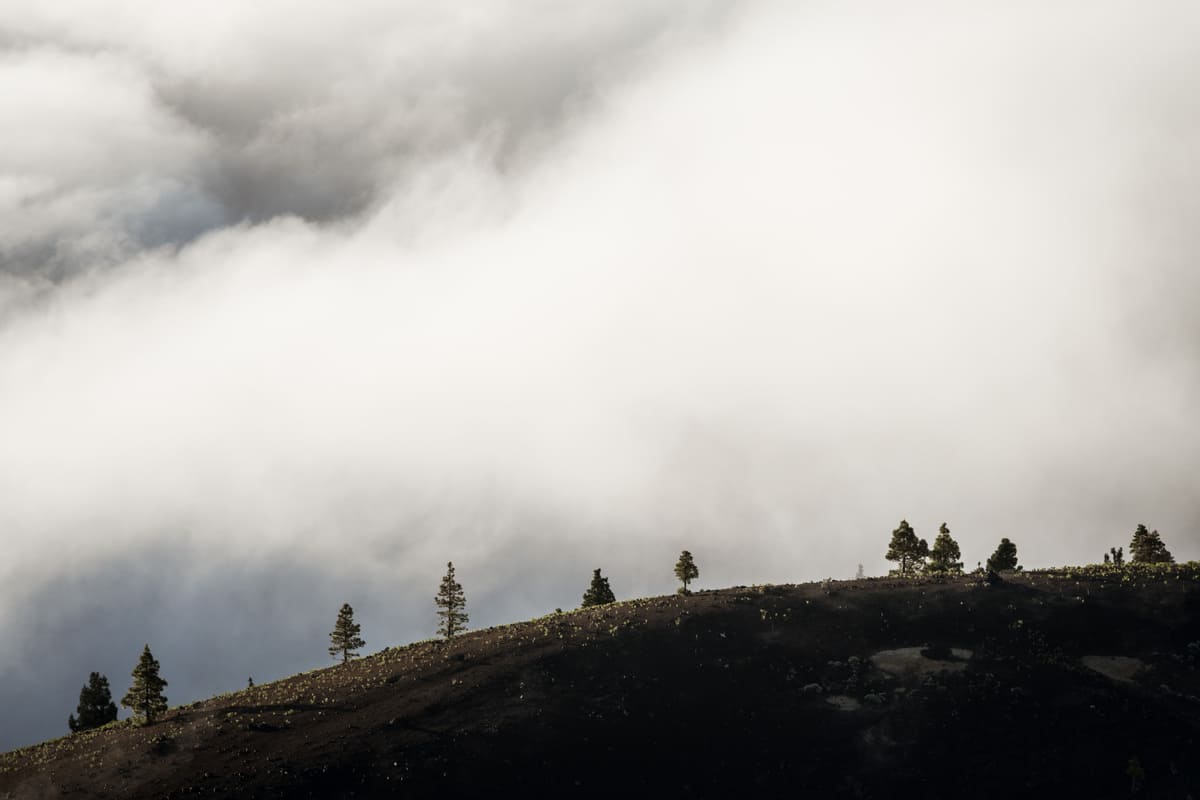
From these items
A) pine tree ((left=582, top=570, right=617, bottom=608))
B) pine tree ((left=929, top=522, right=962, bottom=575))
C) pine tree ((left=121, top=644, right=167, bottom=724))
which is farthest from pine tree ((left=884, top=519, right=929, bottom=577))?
pine tree ((left=121, top=644, right=167, bottom=724))

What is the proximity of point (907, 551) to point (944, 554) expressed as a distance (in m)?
6.08

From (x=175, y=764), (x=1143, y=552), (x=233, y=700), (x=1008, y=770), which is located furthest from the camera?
(x=1143, y=552)

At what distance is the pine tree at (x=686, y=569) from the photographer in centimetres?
15200

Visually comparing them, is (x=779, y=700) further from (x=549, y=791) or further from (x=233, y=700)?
(x=233, y=700)

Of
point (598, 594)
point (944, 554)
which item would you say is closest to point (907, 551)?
point (944, 554)

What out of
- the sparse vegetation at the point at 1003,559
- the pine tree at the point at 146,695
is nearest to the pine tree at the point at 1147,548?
the sparse vegetation at the point at 1003,559

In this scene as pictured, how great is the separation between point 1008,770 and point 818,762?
18020 mm

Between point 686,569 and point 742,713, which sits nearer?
point 742,713

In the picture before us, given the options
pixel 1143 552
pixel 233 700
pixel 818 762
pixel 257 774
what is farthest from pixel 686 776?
pixel 1143 552

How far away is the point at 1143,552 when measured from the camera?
522 ft

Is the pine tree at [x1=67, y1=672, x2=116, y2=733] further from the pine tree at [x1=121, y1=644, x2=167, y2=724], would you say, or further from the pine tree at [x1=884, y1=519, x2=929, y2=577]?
the pine tree at [x1=884, y1=519, x2=929, y2=577]

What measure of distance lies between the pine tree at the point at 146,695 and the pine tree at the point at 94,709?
15.6 meters

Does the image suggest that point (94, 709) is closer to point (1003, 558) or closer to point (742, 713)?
point (742, 713)

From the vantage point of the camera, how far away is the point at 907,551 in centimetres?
16038
